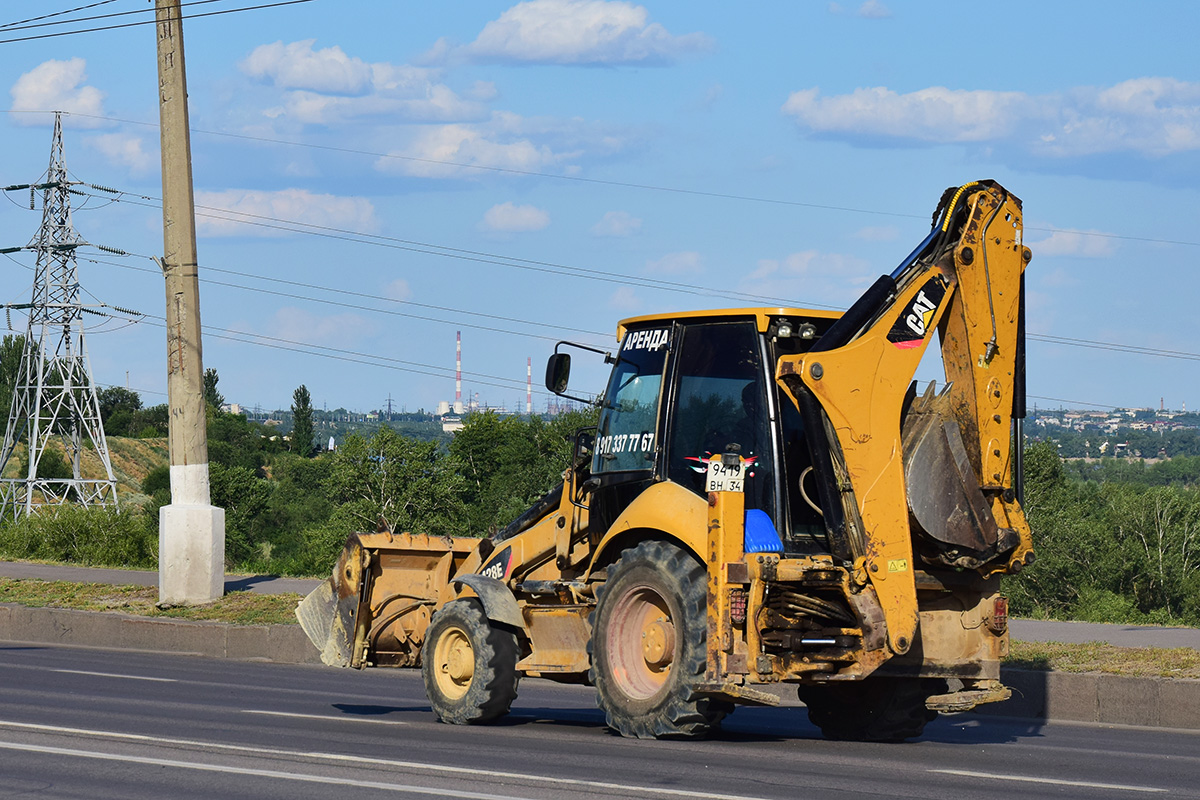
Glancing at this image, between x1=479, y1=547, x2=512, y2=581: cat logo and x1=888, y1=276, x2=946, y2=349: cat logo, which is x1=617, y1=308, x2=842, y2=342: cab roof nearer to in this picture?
x1=888, y1=276, x2=946, y2=349: cat logo

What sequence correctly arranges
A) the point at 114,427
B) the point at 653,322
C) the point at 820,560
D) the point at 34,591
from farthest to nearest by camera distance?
the point at 114,427 < the point at 34,591 < the point at 653,322 < the point at 820,560

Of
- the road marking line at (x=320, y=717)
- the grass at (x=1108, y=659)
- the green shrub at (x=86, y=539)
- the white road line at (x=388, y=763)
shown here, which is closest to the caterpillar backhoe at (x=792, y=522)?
the road marking line at (x=320, y=717)

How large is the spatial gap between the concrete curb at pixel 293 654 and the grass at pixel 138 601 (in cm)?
35

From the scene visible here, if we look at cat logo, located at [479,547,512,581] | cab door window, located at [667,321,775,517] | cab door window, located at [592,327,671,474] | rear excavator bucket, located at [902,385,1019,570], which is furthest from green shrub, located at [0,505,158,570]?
rear excavator bucket, located at [902,385,1019,570]

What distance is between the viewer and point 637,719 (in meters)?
9.27

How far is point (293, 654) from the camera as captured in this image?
58.5ft

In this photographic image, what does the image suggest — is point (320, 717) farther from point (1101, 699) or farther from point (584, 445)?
point (1101, 699)

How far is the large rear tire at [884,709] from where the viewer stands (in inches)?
401

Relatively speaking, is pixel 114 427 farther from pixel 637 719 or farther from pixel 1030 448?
pixel 637 719

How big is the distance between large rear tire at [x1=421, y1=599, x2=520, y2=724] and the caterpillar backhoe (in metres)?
0.02

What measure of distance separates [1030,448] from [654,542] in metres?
59.5

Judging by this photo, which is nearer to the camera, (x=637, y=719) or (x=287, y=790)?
(x=287, y=790)

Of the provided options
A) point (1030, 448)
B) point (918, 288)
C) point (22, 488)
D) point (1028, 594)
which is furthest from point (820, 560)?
point (22, 488)

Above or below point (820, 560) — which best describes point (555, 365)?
above
